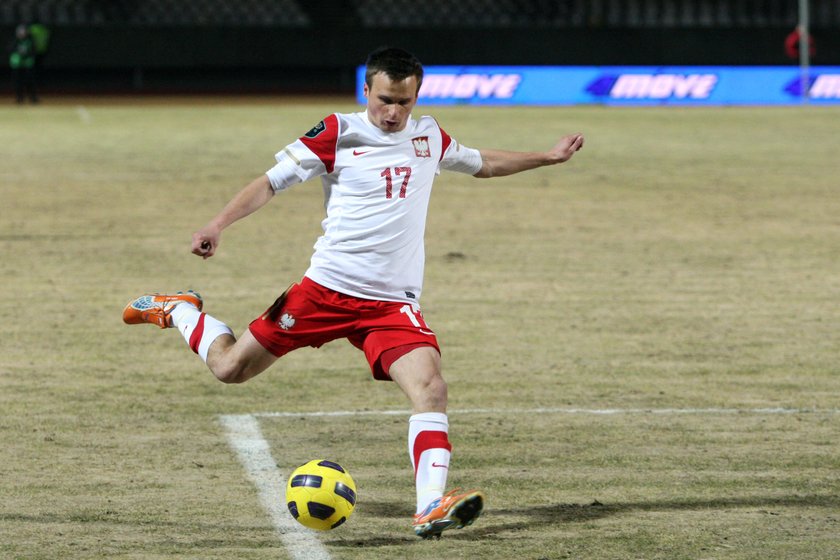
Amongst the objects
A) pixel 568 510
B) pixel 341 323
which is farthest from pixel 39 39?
pixel 568 510

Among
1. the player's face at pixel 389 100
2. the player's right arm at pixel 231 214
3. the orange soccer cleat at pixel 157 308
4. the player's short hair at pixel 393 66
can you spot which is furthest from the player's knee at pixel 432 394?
the orange soccer cleat at pixel 157 308

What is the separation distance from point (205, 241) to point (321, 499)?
1.19m

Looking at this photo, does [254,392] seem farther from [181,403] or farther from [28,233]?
[28,233]

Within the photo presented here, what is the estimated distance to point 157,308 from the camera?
26.3 feet

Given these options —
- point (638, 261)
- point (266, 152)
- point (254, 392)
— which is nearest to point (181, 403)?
point (254, 392)

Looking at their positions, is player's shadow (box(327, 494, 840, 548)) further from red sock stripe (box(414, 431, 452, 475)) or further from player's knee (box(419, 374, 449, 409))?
player's knee (box(419, 374, 449, 409))

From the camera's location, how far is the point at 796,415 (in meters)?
8.76

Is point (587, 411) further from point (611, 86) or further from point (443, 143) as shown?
point (611, 86)

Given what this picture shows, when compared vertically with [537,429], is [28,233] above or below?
below

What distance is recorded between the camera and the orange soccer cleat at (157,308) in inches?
315

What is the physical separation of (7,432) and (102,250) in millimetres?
7361

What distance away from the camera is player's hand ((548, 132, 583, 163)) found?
7246mm

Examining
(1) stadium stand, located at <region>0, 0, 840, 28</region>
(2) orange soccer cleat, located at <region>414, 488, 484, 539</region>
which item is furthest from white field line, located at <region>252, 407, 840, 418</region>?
(1) stadium stand, located at <region>0, 0, 840, 28</region>

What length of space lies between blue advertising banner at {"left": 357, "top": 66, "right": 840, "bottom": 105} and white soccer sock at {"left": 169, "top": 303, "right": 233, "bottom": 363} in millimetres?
32348
